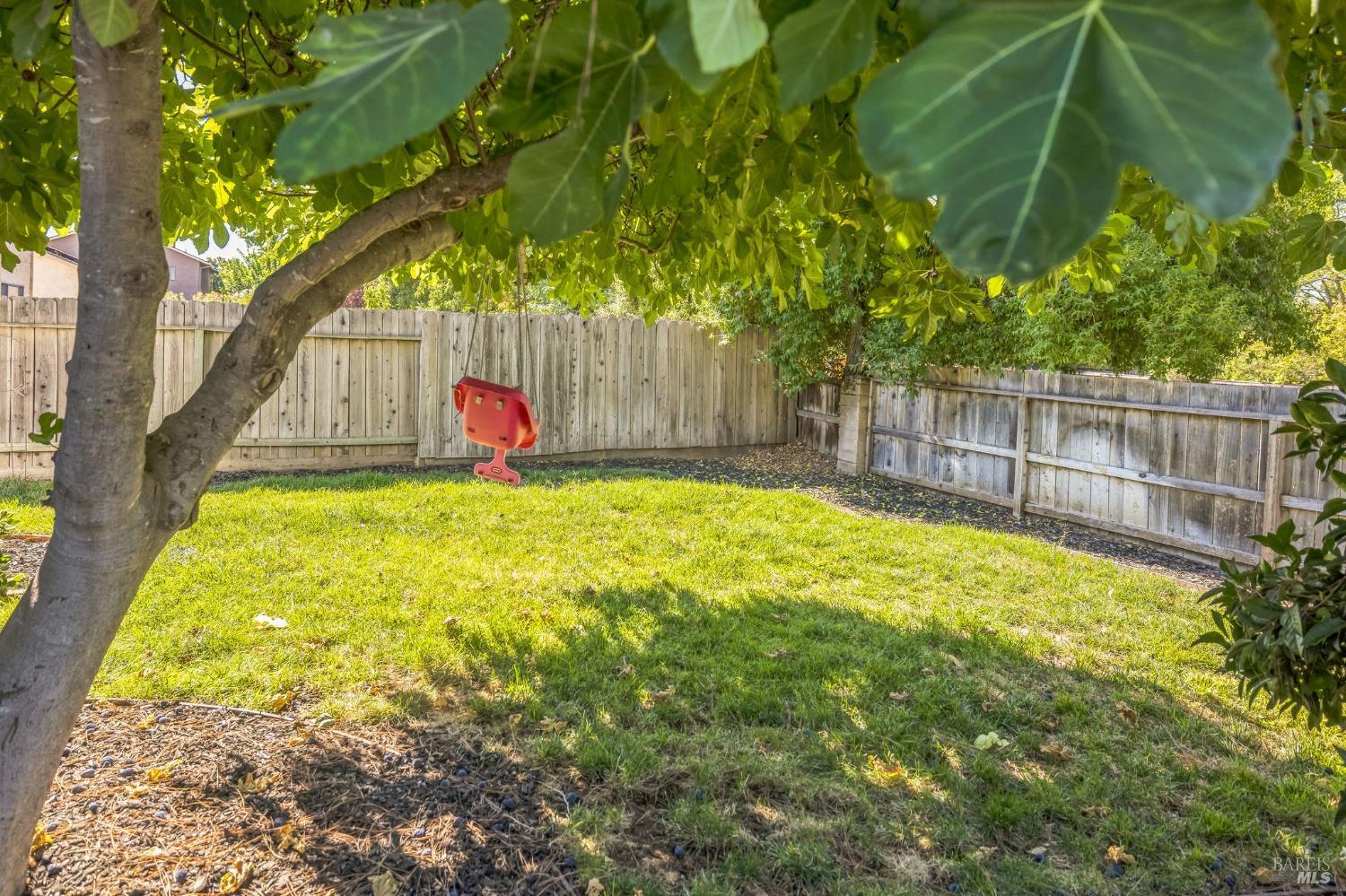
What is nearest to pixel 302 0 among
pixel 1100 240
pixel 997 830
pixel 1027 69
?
pixel 1027 69

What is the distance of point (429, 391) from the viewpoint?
30.4 ft

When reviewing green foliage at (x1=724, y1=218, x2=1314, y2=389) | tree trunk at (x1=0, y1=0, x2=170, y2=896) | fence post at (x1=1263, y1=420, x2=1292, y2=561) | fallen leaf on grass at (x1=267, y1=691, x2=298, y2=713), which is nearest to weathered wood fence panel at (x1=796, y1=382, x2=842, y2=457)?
green foliage at (x1=724, y1=218, x2=1314, y2=389)

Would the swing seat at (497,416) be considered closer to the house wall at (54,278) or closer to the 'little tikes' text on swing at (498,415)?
the 'little tikes' text on swing at (498,415)

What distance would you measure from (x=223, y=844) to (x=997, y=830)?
93.2 inches

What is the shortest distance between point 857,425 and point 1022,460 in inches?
96.5

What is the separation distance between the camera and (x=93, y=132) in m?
1.27

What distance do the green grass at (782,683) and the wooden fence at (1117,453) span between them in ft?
3.27

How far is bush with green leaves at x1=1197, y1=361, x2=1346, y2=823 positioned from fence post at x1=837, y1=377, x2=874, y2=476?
814cm

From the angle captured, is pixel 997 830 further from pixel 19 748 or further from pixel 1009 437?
pixel 1009 437

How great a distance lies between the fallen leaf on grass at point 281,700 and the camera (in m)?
3.28

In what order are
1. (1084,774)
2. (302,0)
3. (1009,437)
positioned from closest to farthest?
1. (302,0)
2. (1084,774)
3. (1009,437)

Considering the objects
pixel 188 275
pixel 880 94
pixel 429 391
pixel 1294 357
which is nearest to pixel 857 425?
pixel 429 391

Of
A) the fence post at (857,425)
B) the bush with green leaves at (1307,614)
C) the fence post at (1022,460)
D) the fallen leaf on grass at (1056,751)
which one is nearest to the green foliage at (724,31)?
the bush with green leaves at (1307,614)

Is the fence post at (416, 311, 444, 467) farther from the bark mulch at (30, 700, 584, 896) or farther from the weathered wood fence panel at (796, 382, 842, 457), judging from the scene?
the bark mulch at (30, 700, 584, 896)
